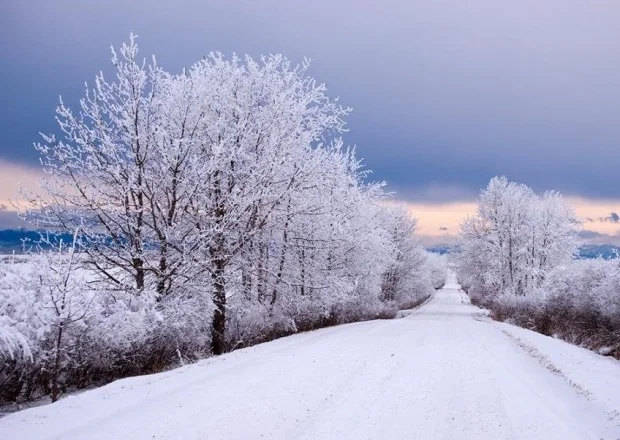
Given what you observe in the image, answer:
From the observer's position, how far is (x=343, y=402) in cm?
799

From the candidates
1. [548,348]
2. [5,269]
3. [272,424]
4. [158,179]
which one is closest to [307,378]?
[272,424]

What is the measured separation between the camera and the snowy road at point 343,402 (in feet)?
21.4

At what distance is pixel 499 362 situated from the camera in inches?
488

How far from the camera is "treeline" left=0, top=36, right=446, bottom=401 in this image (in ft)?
34.5

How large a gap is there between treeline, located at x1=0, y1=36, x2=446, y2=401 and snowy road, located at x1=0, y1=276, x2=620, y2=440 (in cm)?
209

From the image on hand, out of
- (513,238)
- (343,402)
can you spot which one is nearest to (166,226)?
(343,402)

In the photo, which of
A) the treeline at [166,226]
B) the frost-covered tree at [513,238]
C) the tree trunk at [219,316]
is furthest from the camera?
the frost-covered tree at [513,238]

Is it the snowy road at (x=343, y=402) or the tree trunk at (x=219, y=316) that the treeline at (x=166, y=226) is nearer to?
the tree trunk at (x=219, y=316)

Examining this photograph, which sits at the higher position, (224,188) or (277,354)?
(224,188)

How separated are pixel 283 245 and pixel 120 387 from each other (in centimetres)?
1217

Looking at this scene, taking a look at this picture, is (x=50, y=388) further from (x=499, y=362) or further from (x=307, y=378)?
(x=499, y=362)

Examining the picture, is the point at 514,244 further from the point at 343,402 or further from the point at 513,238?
the point at 343,402

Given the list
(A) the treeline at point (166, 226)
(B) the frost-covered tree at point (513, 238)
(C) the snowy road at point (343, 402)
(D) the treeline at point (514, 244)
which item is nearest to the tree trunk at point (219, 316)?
(A) the treeline at point (166, 226)

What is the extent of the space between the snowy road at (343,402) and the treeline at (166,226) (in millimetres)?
2091
